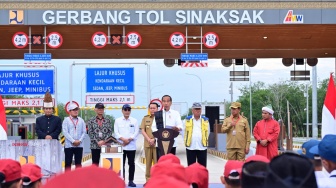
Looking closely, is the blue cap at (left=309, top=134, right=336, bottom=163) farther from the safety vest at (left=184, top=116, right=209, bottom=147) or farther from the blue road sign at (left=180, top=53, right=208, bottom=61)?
the blue road sign at (left=180, top=53, right=208, bottom=61)

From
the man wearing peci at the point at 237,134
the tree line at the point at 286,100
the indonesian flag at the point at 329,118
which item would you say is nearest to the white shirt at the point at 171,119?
the man wearing peci at the point at 237,134

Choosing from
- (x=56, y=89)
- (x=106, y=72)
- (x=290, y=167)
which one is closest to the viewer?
(x=290, y=167)

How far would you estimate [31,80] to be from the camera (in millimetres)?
17750

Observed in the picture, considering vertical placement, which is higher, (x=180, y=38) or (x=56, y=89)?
(x=180, y=38)

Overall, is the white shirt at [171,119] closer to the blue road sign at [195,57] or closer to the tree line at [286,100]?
the blue road sign at [195,57]

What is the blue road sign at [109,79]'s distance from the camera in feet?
66.5

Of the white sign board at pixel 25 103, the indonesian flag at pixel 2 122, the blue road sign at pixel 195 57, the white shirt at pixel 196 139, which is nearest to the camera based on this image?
the indonesian flag at pixel 2 122

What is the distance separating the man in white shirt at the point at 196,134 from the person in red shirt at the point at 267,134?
106 cm

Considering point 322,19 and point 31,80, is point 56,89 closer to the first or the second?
point 31,80

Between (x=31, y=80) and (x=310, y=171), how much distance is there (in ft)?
53.2

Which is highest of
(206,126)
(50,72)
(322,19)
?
(322,19)

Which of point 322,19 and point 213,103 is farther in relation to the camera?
point 213,103

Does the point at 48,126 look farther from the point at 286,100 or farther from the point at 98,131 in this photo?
the point at 286,100

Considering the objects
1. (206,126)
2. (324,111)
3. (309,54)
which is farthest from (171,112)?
(309,54)
